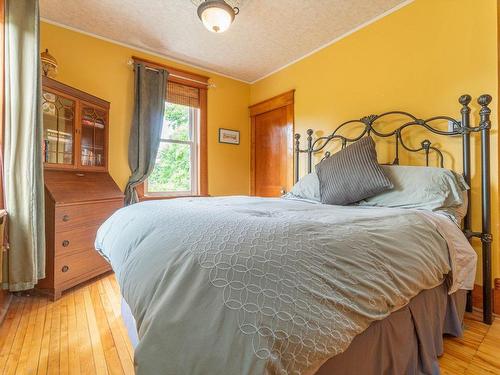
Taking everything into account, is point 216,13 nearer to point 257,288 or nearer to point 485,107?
point 485,107

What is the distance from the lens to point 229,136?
3.80m

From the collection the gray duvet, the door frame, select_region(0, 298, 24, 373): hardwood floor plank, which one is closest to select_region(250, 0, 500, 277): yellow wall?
the door frame

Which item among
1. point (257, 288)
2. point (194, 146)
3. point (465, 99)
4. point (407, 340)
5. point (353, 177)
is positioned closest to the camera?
point (257, 288)

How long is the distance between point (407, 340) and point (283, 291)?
0.79 metres

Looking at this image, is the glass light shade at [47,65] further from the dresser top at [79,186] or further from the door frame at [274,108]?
the door frame at [274,108]

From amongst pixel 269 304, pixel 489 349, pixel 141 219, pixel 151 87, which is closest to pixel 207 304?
pixel 269 304

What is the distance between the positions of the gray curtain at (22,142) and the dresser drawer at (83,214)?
219 millimetres

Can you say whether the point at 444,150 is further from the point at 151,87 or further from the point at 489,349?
the point at 151,87

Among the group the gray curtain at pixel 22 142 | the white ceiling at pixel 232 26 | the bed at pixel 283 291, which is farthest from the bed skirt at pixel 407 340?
the white ceiling at pixel 232 26

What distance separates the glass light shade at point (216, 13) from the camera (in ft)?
6.61

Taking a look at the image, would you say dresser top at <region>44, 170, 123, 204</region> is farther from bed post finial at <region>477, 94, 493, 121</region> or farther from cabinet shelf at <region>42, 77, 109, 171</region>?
bed post finial at <region>477, 94, 493, 121</region>

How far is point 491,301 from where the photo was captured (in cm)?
171

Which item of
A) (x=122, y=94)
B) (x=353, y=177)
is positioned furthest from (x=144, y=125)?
(x=353, y=177)

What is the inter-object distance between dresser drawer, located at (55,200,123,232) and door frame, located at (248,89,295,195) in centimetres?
202
